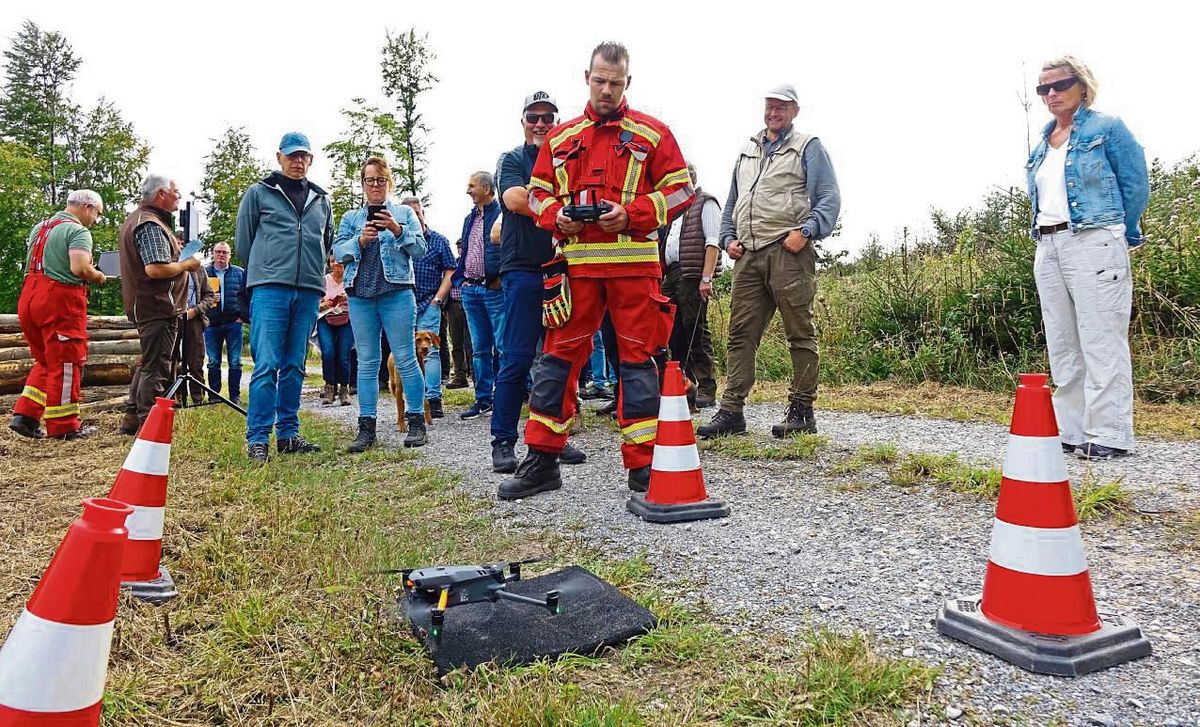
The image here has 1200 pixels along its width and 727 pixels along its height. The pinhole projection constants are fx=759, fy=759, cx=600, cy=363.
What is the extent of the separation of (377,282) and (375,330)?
402 mm

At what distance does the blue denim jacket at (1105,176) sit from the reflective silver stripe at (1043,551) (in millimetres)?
3081

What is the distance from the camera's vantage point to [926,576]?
2639mm

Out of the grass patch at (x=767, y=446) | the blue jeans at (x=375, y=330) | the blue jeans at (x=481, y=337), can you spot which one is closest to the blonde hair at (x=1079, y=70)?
the grass patch at (x=767, y=446)

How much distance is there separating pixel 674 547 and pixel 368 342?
375cm

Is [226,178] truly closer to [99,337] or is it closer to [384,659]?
[99,337]

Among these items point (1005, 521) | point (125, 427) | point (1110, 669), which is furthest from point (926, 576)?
point (125, 427)

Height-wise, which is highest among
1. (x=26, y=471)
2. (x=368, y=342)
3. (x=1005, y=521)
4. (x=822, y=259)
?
(x=822, y=259)

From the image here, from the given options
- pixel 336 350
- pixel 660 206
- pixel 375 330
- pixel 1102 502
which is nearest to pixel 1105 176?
pixel 1102 502

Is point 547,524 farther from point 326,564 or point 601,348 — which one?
point 601,348

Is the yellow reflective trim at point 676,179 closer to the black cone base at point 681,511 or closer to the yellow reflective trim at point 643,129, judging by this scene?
the yellow reflective trim at point 643,129

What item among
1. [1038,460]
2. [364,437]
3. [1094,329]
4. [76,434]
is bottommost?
[76,434]

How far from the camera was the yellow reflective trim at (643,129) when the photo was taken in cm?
383

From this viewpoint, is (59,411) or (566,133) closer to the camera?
(566,133)

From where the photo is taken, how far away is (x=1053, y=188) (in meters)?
4.62
